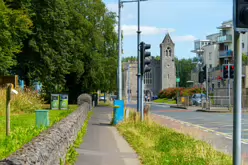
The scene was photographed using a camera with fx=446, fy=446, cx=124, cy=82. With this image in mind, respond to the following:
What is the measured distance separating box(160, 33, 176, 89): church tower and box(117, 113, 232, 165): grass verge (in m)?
105

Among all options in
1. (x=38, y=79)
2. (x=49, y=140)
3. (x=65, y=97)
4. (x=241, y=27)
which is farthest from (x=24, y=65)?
(x=241, y=27)

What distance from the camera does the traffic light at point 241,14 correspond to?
5.98 meters

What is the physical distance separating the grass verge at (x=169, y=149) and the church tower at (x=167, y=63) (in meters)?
105

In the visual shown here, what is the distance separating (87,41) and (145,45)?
95.1 feet

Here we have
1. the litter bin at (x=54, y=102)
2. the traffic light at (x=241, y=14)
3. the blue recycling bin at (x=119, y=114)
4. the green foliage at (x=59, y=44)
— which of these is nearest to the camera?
the traffic light at (x=241, y=14)

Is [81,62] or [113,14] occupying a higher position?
[113,14]

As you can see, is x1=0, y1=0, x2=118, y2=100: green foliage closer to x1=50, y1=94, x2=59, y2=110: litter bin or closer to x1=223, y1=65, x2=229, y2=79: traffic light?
x1=50, y1=94, x2=59, y2=110: litter bin

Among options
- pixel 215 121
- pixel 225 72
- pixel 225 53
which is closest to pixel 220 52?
pixel 225 53

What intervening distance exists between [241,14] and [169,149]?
5.99 metres

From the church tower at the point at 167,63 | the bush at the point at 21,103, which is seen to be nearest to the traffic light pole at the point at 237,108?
the bush at the point at 21,103

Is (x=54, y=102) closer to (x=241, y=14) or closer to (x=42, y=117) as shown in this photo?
(x=42, y=117)

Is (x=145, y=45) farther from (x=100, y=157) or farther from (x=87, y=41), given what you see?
(x=87, y=41)

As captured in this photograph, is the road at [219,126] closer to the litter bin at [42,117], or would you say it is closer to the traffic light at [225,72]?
the traffic light at [225,72]

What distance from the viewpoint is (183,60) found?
570ft
